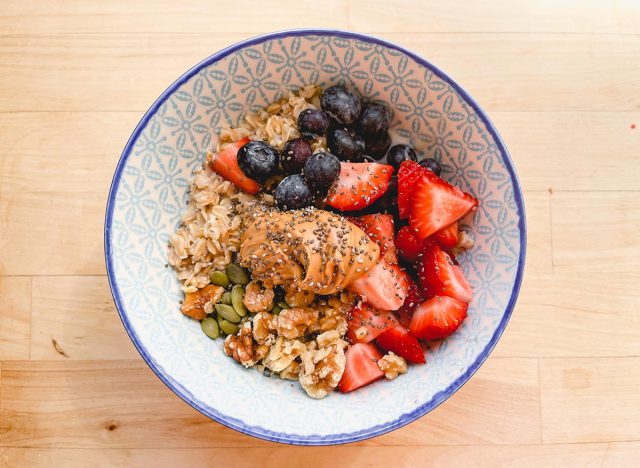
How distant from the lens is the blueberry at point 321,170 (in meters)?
1.11

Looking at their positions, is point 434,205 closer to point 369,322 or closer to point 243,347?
point 369,322

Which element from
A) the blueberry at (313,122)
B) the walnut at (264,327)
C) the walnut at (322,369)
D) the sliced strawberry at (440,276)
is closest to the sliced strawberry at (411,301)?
the sliced strawberry at (440,276)

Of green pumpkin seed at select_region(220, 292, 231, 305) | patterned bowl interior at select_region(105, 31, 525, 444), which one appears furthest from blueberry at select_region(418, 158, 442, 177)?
green pumpkin seed at select_region(220, 292, 231, 305)

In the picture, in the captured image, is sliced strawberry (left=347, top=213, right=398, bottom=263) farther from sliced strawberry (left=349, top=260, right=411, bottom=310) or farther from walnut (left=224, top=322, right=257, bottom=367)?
walnut (left=224, top=322, right=257, bottom=367)

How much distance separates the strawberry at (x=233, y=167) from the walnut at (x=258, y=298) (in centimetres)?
19

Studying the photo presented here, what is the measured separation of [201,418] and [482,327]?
0.62 meters

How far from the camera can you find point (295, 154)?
45.1 inches

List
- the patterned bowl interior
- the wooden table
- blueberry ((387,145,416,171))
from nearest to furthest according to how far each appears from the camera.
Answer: the patterned bowl interior, blueberry ((387,145,416,171)), the wooden table

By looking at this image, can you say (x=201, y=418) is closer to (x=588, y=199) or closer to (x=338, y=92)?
(x=338, y=92)

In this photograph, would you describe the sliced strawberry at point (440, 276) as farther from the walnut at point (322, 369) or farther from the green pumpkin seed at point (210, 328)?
the green pumpkin seed at point (210, 328)

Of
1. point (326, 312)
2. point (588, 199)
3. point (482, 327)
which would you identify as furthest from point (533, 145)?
point (326, 312)

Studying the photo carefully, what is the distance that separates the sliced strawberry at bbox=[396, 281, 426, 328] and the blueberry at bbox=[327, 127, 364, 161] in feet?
0.89

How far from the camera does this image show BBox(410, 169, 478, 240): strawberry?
1123 mm

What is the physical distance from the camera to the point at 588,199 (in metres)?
1.34
